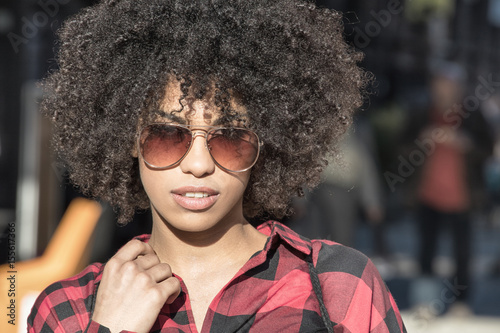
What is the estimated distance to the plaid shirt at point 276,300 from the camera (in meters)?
1.74

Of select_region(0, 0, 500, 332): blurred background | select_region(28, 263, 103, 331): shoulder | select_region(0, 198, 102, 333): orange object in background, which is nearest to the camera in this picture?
select_region(28, 263, 103, 331): shoulder

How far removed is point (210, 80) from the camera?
184 cm

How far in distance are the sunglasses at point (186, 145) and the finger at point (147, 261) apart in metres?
0.24

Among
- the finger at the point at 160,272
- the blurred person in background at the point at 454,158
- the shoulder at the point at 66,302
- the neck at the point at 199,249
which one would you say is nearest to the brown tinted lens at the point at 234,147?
the neck at the point at 199,249

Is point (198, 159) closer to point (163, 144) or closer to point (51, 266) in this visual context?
point (163, 144)

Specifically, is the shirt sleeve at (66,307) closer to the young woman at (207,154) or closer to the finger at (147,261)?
the young woman at (207,154)

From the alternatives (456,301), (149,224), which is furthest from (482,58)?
(149,224)

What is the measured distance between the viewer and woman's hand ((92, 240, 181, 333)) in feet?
5.47

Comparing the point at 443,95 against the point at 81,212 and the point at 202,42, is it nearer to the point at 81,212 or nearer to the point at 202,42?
the point at 81,212

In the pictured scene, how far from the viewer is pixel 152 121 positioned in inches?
72.6

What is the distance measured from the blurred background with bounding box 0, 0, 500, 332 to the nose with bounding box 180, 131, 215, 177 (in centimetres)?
239

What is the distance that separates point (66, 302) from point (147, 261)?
232 millimetres

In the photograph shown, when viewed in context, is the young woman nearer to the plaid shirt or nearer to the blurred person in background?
the plaid shirt

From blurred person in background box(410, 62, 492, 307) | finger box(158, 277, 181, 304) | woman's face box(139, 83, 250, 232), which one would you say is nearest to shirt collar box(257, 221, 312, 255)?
woman's face box(139, 83, 250, 232)
